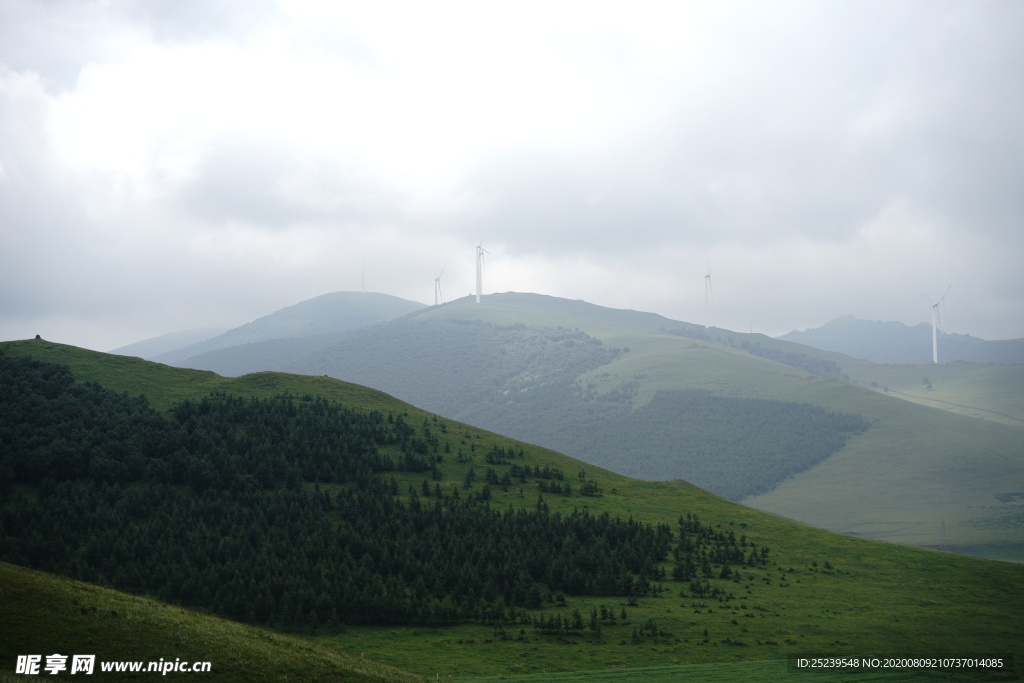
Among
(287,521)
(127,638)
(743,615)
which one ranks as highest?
(127,638)

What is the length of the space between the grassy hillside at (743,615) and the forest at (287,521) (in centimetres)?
306

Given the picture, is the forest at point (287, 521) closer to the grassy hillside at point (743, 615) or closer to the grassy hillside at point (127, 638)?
the grassy hillside at point (743, 615)

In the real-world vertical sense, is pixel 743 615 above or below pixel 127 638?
below

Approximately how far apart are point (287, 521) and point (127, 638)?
4960 centimetres

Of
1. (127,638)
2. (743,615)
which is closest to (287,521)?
(743,615)

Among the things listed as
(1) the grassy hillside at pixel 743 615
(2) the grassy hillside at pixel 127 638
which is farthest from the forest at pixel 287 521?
(2) the grassy hillside at pixel 127 638

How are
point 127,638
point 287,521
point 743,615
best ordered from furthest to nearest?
point 287,521, point 743,615, point 127,638

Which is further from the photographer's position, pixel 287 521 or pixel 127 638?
pixel 287 521

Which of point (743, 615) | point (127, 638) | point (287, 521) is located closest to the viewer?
point (127, 638)

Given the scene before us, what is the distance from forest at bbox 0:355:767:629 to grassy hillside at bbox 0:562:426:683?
2450cm

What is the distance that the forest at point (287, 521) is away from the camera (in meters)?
69.4

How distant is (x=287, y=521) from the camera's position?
8519cm

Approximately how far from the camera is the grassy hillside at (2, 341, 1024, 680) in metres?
57.3

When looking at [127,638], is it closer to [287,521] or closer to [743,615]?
[287,521]
